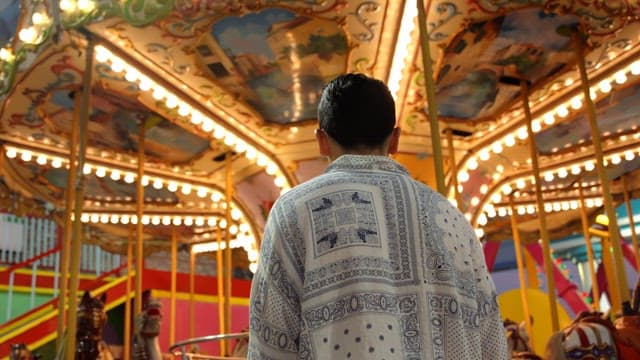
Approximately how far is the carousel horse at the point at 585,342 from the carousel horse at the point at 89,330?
10.1ft

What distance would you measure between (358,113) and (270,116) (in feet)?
19.9

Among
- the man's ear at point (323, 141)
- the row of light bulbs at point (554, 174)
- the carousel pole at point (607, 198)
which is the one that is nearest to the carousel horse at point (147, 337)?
the man's ear at point (323, 141)

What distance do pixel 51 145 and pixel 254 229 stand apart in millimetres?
2714

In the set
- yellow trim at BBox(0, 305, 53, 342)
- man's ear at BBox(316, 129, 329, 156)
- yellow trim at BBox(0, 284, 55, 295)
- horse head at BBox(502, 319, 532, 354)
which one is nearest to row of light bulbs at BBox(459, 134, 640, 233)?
horse head at BBox(502, 319, 532, 354)

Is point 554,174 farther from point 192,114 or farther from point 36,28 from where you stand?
point 36,28

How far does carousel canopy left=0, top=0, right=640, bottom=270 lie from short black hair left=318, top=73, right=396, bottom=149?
2275mm

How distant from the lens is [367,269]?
1.29m

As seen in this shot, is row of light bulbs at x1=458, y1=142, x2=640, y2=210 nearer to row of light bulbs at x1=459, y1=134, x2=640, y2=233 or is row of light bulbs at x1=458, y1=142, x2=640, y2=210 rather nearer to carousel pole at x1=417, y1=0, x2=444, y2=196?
row of light bulbs at x1=459, y1=134, x2=640, y2=233

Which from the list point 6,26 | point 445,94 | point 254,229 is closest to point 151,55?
point 6,26

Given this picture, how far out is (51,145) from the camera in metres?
7.98

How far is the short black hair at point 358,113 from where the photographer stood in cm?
145

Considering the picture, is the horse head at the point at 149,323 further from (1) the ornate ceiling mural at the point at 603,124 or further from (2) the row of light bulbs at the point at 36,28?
(1) the ornate ceiling mural at the point at 603,124

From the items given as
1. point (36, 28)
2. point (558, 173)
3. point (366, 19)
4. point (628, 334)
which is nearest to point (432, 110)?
point (628, 334)

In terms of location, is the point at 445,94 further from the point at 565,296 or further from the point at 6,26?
the point at 565,296
